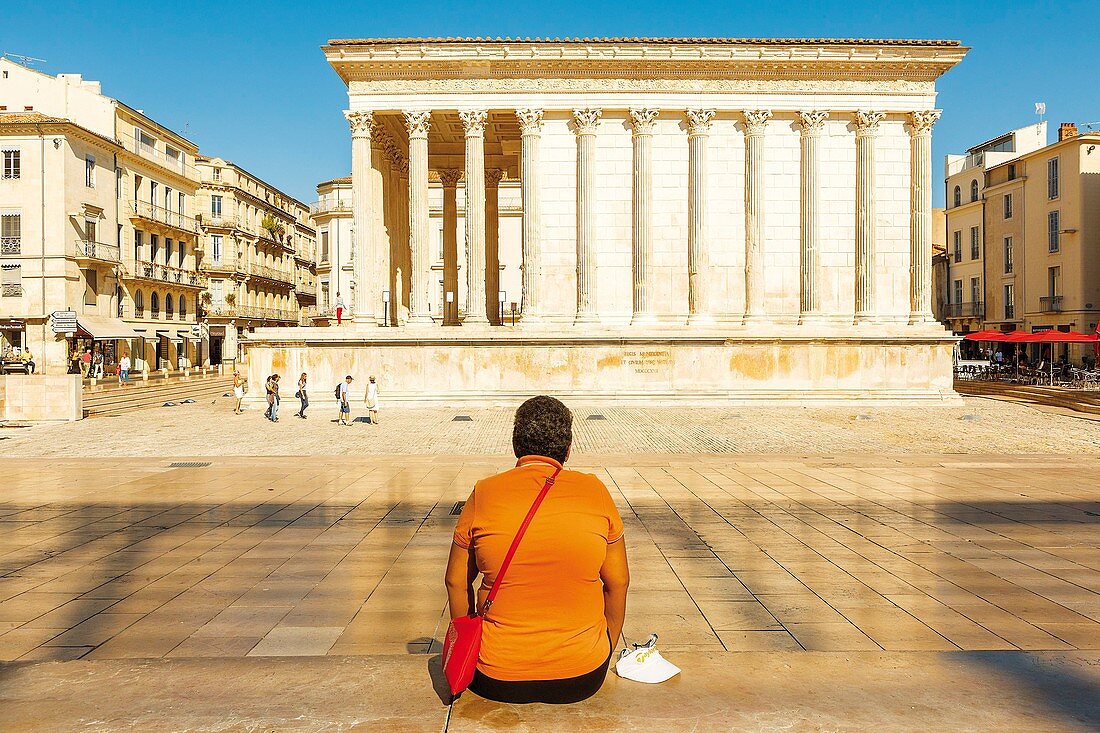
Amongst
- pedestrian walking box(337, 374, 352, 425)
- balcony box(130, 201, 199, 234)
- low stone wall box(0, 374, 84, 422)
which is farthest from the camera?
balcony box(130, 201, 199, 234)

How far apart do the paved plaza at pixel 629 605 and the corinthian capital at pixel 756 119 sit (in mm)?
21803

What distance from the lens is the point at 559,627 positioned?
402 centimetres

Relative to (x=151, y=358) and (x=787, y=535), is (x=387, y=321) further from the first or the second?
(x=151, y=358)

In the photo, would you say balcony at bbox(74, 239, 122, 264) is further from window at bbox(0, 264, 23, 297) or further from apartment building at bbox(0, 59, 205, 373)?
window at bbox(0, 264, 23, 297)

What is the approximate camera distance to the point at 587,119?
32.2m

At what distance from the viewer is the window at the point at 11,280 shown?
46.2 m

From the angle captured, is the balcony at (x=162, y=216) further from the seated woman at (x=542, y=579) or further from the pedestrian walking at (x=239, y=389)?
the seated woman at (x=542, y=579)

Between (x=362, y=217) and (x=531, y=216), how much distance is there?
689 centimetres

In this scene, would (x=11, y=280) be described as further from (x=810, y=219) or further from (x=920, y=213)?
(x=920, y=213)

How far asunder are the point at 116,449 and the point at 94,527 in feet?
34.3

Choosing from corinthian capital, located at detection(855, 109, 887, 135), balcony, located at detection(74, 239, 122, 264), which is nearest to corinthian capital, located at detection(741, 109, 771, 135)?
corinthian capital, located at detection(855, 109, 887, 135)

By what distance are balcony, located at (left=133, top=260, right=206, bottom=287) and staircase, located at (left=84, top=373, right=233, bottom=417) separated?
11.8 metres

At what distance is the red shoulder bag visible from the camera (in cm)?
394

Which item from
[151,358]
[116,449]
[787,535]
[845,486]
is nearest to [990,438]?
[845,486]
